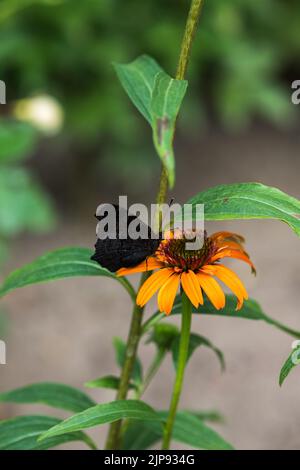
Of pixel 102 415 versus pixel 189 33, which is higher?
pixel 189 33

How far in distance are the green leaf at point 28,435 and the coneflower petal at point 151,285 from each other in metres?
0.25

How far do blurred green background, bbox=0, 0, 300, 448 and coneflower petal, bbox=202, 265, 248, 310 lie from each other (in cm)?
131

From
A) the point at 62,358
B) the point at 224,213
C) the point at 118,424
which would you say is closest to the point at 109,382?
the point at 118,424

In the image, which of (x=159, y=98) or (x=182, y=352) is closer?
(x=159, y=98)

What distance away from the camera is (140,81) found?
980 mm

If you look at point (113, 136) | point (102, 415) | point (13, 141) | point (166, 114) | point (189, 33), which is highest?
point (113, 136)

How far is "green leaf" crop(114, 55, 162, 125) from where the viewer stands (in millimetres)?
935

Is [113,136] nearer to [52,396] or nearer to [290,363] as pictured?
[52,396]

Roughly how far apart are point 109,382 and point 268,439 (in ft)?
3.86

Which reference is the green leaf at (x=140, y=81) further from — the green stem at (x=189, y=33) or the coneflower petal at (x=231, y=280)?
Answer: the coneflower petal at (x=231, y=280)

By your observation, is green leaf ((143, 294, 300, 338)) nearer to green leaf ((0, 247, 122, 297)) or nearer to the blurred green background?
green leaf ((0, 247, 122, 297))

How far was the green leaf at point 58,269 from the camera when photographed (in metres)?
0.96

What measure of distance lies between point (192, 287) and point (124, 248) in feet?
0.29

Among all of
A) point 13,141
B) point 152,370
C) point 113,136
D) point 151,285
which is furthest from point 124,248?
point 113,136
